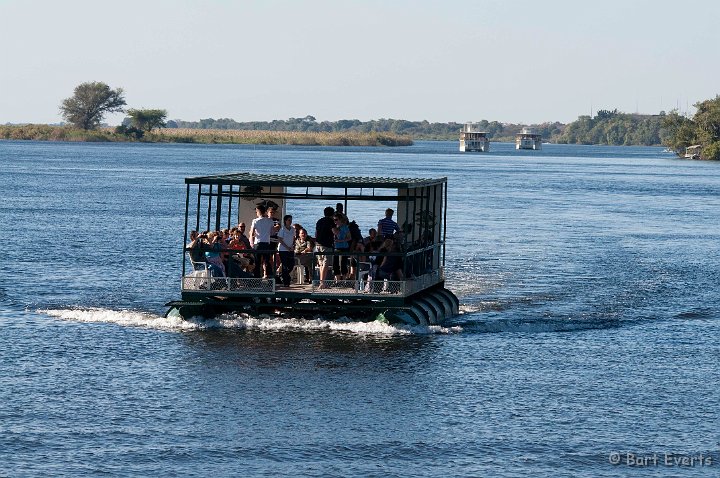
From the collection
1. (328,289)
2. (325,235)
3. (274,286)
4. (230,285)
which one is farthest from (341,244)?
(230,285)

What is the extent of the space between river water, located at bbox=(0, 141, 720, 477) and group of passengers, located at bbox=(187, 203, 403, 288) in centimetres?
122

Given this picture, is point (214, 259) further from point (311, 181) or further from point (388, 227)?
point (388, 227)

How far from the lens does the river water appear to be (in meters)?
19.6

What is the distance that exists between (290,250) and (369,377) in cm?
565

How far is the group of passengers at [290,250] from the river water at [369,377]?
4.00 ft

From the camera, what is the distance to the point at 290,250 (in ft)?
97.5

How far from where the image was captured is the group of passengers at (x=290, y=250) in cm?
2918

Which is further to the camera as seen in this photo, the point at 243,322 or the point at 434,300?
the point at 434,300

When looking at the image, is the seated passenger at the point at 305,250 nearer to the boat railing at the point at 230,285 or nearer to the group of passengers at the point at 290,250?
the group of passengers at the point at 290,250

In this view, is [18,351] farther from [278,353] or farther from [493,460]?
[493,460]

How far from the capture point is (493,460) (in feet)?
64.0

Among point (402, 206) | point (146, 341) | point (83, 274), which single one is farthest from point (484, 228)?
point (146, 341)

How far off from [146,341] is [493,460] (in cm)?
1079

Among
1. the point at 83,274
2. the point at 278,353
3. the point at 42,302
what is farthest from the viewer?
the point at 83,274
